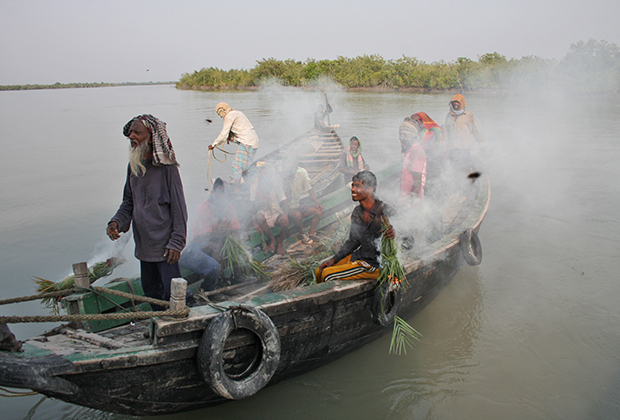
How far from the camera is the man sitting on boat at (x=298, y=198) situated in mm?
4711

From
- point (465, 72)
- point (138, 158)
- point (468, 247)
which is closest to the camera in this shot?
point (138, 158)

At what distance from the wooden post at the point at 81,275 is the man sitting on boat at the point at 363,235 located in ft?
5.60

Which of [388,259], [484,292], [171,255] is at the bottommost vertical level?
[484,292]

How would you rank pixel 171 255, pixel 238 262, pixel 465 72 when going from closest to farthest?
pixel 171 255
pixel 238 262
pixel 465 72

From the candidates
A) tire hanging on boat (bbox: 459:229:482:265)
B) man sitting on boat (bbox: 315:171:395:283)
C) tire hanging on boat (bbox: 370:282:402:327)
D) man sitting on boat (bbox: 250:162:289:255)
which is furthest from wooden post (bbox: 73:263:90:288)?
tire hanging on boat (bbox: 459:229:482:265)

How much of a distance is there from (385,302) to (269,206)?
197 centimetres

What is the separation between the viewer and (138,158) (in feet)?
8.51

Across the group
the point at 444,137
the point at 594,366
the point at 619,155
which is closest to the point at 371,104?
the point at 619,155

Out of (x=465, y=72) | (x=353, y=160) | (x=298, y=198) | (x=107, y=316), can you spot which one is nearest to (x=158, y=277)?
(x=107, y=316)

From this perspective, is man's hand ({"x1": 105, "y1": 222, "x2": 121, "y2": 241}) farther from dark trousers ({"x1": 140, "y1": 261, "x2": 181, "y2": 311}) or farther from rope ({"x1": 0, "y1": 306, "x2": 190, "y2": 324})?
rope ({"x1": 0, "y1": 306, "x2": 190, "y2": 324})

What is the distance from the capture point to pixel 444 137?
6.07 m

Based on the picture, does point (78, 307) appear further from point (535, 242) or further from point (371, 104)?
point (371, 104)

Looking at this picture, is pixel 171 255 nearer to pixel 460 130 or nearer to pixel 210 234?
pixel 210 234

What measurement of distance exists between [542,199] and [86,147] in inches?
584
